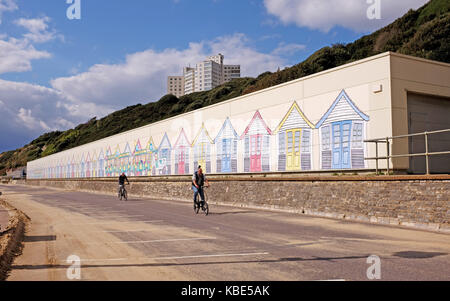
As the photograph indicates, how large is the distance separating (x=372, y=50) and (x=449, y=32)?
510 inches

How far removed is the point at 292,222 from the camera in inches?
529

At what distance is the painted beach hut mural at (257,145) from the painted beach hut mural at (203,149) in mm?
4292

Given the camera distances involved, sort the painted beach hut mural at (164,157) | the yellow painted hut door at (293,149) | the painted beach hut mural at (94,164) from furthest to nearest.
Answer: the painted beach hut mural at (94,164) < the painted beach hut mural at (164,157) < the yellow painted hut door at (293,149)

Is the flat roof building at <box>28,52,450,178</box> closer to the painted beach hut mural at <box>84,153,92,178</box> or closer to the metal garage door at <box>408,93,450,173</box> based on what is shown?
→ the metal garage door at <box>408,93,450,173</box>

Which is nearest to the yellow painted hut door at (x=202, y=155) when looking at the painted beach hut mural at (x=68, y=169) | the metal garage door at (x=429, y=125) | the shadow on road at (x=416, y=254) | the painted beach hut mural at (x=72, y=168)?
the metal garage door at (x=429, y=125)

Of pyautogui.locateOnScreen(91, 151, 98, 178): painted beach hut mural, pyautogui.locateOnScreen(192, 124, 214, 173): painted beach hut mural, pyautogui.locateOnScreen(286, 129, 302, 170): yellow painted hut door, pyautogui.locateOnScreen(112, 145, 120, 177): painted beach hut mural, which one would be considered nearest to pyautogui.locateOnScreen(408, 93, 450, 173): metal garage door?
pyautogui.locateOnScreen(286, 129, 302, 170): yellow painted hut door

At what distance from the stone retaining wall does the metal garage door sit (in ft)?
10.7

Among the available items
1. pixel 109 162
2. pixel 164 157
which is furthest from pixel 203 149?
pixel 109 162

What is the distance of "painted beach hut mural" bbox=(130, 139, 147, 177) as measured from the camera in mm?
38594

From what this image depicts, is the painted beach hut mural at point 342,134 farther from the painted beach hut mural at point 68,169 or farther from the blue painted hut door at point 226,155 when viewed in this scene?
the painted beach hut mural at point 68,169

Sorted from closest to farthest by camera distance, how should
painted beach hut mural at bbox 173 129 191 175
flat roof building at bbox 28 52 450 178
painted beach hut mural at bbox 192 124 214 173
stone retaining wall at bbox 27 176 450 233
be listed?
stone retaining wall at bbox 27 176 450 233
flat roof building at bbox 28 52 450 178
painted beach hut mural at bbox 192 124 214 173
painted beach hut mural at bbox 173 129 191 175

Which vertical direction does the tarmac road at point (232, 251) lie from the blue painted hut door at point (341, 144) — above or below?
below

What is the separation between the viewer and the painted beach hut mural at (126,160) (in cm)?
4233
